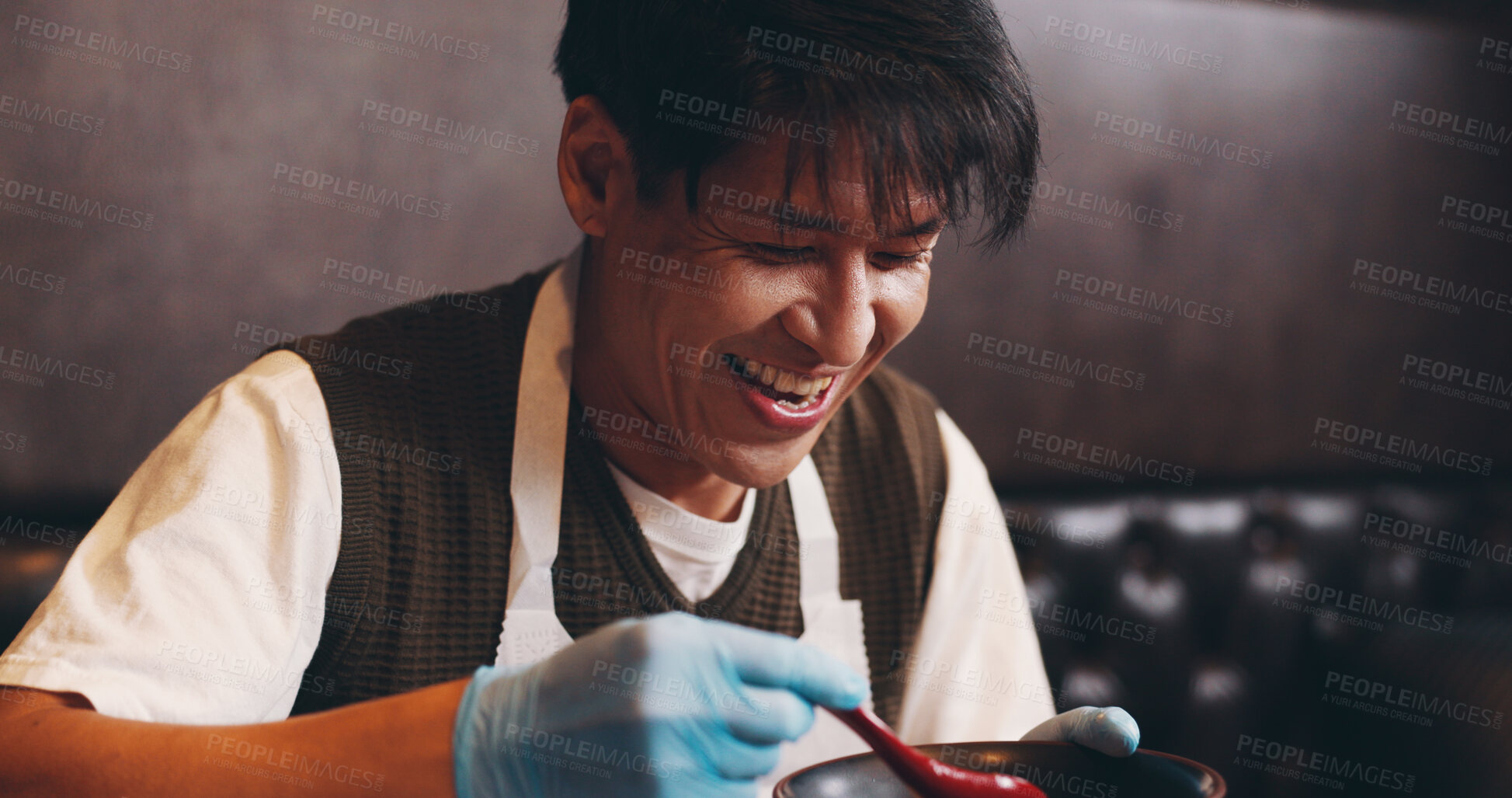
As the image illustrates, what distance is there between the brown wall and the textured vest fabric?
37 centimetres

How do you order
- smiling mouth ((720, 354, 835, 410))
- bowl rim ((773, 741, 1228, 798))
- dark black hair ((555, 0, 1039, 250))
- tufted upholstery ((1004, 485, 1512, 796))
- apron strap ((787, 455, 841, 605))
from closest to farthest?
bowl rim ((773, 741, 1228, 798)) → dark black hair ((555, 0, 1039, 250)) → smiling mouth ((720, 354, 835, 410)) → apron strap ((787, 455, 841, 605)) → tufted upholstery ((1004, 485, 1512, 796))

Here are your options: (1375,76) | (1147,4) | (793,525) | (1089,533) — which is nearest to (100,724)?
(793,525)

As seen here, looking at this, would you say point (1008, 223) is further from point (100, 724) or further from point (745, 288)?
point (100, 724)

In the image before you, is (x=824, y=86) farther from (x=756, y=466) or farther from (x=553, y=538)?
(x=553, y=538)

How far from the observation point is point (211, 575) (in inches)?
31.1

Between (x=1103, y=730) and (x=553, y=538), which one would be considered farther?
(x=553, y=538)

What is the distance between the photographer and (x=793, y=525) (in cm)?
115

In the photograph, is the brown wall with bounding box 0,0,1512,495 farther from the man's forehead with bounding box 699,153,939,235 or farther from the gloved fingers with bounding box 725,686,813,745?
the gloved fingers with bounding box 725,686,813,745

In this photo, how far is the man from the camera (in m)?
0.70

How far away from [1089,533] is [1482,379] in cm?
78

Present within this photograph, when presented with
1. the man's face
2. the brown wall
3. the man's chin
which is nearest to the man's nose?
the man's face

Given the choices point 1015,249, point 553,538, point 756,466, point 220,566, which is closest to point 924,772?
point 756,466

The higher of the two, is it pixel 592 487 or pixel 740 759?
pixel 592 487

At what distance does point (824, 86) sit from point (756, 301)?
0.17m
